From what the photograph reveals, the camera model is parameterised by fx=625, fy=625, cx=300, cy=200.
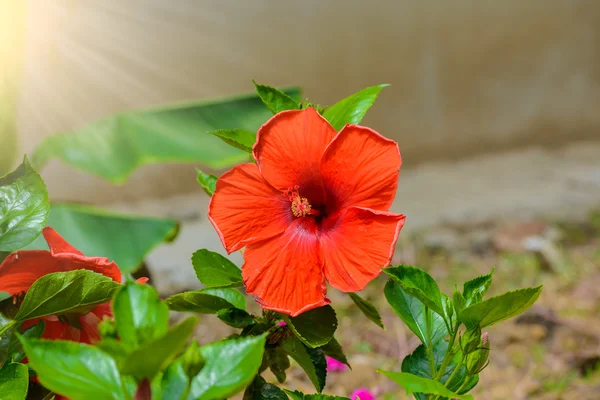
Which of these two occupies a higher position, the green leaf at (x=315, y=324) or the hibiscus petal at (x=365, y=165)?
the hibiscus petal at (x=365, y=165)

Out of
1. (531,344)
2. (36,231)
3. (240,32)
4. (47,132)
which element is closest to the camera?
(36,231)

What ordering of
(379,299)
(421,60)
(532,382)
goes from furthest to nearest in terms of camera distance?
1. (421,60)
2. (379,299)
3. (532,382)

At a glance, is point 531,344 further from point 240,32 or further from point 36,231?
point 240,32

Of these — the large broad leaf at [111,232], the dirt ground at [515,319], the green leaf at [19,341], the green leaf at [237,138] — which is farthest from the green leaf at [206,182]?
the large broad leaf at [111,232]

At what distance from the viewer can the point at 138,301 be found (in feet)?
0.89

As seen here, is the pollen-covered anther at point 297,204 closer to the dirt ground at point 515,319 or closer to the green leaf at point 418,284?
the green leaf at point 418,284

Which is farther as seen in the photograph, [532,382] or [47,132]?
[47,132]

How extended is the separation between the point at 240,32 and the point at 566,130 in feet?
7.31

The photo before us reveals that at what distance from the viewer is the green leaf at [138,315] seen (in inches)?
10.4

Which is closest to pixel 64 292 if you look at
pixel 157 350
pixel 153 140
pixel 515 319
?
pixel 157 350

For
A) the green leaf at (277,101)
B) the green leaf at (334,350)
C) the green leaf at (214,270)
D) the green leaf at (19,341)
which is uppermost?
the green leaf at (277,101)

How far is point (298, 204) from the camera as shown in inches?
16.3

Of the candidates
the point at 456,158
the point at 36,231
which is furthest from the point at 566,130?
the point at 36,231

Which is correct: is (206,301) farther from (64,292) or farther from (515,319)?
(515,319)
